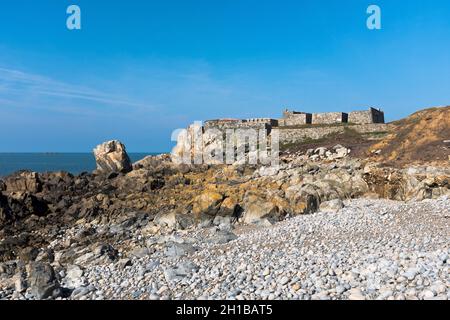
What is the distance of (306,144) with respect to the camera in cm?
4828

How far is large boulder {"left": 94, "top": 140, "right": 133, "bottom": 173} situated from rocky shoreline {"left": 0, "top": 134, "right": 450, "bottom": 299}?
181 inches

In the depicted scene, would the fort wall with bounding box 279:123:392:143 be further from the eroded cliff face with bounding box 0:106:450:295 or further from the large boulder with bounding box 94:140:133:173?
the large boulder with bounding box 94:140:133:173

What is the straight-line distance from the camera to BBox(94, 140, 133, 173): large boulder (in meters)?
34.9

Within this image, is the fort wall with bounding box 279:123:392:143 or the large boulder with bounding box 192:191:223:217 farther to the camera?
the fort wall with bounding box 279:123:392:143

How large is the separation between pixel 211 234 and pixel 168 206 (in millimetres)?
5811

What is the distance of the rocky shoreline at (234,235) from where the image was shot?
10.1 meters

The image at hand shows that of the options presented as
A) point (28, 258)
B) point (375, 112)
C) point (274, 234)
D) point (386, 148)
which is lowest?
point (28, 258)

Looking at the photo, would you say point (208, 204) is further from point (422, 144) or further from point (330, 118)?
point (330, 118)

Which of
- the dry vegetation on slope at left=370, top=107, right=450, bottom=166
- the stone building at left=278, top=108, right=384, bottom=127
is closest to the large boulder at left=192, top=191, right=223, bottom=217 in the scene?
the dry vegetation on slope at left=370, top=107, right=450, bottom=166

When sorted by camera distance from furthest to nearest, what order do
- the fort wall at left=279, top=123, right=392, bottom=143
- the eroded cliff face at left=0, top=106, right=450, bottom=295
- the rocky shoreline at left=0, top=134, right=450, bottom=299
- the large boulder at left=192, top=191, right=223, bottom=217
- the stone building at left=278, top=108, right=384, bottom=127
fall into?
the stone building at left=278, top=108, right=384, bottom=127, the fort wall at left=279, top=123, right=392, bottom=143, the large boulder at left=192, top=191, right=223, bottom=217, the eroded cliff face at left=0, top=106, right=450, bottom=295, the rocky shoreline at left=0, top=134, right=450, bottom=299

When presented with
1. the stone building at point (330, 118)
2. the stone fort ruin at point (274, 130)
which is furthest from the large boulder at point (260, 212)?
the stone building at point (330, 118)

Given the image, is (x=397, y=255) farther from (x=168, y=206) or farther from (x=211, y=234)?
(x=168, y=206)

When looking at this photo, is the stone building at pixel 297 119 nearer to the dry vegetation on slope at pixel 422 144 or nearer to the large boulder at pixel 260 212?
the dry vegetation on slope at pixel 422 144
